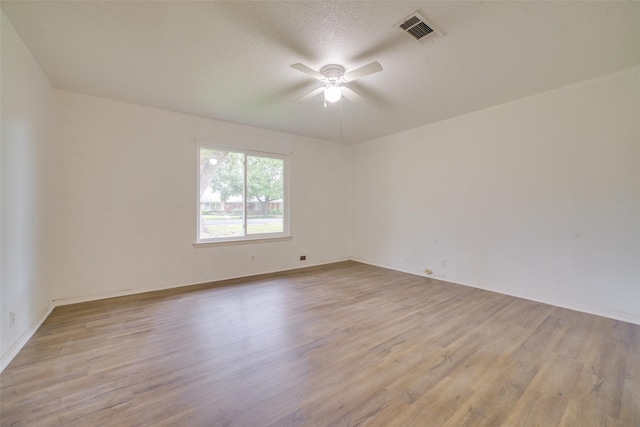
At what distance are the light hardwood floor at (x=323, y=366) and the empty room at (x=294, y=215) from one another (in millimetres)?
20

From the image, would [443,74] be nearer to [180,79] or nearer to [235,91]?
[235,91]

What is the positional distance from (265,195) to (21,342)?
340cm

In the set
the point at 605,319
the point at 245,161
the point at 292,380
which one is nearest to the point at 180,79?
the point at 245,161

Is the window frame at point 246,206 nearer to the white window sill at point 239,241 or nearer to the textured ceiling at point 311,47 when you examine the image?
the white window sill at point 239,241

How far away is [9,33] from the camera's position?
6.77ft

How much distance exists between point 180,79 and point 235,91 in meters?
0.60

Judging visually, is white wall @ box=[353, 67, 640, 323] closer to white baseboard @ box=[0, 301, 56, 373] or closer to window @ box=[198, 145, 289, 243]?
window @ box=[198, 145, 289, 243]

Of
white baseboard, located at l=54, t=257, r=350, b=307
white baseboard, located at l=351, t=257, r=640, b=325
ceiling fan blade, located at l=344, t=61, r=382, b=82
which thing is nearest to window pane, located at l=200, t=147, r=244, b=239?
white baseboard, located at l=54, t=257, r=350, b=307

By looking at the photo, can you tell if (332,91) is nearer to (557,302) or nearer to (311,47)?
(311,47)

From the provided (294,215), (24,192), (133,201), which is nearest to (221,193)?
(133,201)

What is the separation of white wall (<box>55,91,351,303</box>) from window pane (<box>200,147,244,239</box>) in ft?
0.57

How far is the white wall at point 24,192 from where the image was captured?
205cm

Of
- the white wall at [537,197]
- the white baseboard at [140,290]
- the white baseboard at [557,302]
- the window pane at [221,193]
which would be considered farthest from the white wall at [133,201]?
the white baseboard at [557,302]

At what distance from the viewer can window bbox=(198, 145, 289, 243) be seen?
4.32 meters
